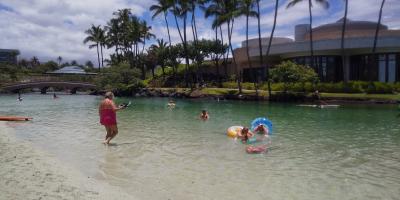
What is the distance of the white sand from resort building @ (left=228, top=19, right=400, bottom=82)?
166 ft

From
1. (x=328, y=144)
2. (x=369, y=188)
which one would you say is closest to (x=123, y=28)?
(x=328, y=144)

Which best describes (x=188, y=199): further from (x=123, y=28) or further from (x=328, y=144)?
(x=123, y=28)

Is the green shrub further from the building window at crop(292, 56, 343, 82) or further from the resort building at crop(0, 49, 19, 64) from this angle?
the resort building at crop(0, 49, 19, 64)

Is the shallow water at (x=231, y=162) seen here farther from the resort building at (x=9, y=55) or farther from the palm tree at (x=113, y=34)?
the resort building at (x=9, y=55)

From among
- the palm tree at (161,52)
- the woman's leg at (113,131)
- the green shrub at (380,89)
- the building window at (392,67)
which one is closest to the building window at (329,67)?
the building window at (392,67)

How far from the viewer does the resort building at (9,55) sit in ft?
568

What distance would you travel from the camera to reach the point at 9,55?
18112 cm

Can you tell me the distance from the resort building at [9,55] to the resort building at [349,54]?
137295mm

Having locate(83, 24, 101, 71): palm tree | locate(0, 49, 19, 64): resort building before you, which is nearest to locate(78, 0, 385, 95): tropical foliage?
locate(83, 24, 101, 71): palm tree

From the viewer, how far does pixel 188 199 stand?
8.14 meters

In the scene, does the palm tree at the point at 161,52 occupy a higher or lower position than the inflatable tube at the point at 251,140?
higher

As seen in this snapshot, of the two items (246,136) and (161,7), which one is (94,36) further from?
(246,136)

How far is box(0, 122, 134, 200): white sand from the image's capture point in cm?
777

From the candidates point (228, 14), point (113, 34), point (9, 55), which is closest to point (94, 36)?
point (113, 34)
